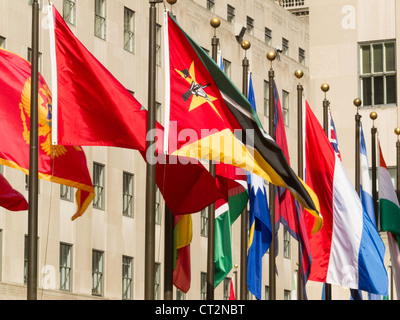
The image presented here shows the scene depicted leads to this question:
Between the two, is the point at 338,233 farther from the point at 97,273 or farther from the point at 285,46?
the point at 285,46

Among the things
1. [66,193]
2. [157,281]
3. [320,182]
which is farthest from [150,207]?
[157,281]

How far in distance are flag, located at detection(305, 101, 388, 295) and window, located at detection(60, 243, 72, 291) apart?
20.0m

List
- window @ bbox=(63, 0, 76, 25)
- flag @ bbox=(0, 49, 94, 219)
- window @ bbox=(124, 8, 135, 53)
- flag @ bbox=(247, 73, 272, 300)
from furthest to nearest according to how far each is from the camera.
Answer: window @ bbox=(124, 8, 135, 53) < window @ bbox=(63, 0, 76, 25) < flag @ bbox=(247, 73, 272, 300) < flag @ bbox=(0, 49, 94, 219)

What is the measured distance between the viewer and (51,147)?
2250 centimetres

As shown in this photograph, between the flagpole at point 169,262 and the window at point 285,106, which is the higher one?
the window at point 285,106

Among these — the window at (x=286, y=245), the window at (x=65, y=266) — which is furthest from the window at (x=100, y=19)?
the window at (x=286, y=245)

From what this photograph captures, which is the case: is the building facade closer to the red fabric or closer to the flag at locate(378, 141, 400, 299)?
the flag at locate(378, 141, 400, 299)

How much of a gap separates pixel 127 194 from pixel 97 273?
4080 mm

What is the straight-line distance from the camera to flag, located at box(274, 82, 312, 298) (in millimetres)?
28297

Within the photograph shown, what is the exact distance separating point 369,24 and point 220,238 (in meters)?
23.4

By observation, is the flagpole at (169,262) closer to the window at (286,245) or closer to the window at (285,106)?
the window at (286,245)

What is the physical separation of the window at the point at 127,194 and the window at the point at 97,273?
2.63m

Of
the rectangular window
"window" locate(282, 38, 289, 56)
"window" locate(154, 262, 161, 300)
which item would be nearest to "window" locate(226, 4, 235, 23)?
the rectangular window

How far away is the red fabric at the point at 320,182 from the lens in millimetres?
28391
